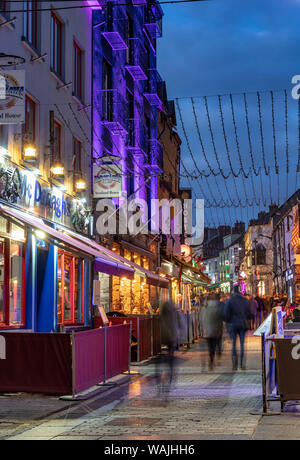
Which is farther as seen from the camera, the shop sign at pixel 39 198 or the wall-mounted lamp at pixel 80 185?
the wall-mounted lamp at pixel 80 185

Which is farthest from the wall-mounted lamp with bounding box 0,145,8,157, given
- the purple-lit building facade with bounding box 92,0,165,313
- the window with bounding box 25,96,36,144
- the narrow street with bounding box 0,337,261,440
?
the purple-lit building facade with bounding box 92,0,165,313

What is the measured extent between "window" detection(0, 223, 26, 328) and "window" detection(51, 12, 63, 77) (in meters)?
5.54

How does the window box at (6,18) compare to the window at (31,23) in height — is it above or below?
below

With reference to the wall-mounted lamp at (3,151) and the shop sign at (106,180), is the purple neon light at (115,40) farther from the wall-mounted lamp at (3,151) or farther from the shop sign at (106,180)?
the wall-mounted lamp at (3,151)

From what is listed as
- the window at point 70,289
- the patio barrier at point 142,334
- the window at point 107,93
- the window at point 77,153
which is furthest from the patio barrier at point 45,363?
the window at point 107,93

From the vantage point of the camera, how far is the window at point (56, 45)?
20.7 m

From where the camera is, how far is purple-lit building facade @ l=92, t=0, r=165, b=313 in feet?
85.1

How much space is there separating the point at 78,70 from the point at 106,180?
3868mm

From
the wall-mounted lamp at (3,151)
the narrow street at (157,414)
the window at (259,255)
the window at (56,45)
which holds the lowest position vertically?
the narrow street at (157,414)

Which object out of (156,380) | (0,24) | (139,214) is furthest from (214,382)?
(139,214)

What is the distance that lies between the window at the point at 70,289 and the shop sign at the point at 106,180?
226cm

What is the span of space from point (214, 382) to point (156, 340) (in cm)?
714

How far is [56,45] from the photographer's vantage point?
21156 millimetres
